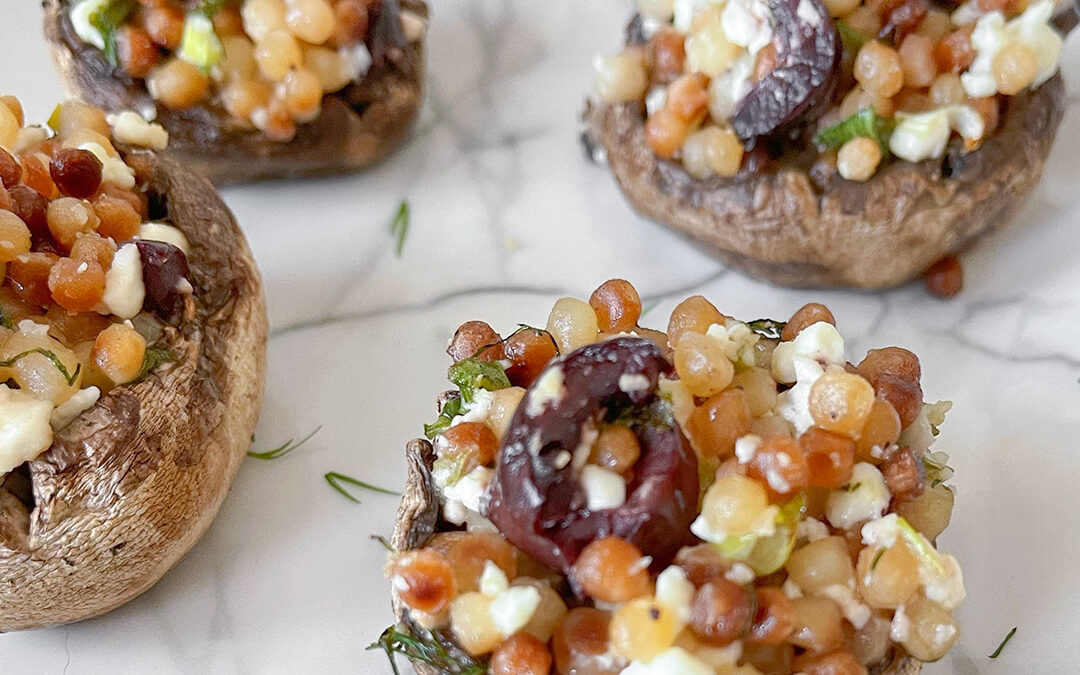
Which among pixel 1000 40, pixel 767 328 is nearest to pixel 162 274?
pixel 767 328

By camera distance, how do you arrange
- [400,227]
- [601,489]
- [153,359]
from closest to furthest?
1. [601,489]
2. [153,359]
3. [400,227]

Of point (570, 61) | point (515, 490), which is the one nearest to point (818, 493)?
point (515, 490)

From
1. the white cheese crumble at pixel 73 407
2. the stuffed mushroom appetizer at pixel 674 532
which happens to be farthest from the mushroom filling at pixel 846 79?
the white cheese crumble at pixel 73 407

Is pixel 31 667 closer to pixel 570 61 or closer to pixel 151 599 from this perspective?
pixel 151 599

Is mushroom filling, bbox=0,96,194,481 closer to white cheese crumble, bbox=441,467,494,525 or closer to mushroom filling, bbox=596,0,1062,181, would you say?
white cheese crumble, bbox=441,467,494,525

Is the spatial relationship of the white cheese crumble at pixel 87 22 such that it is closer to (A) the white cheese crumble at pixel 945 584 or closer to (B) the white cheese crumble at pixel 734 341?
(B) the white cheese crumble at pixel 734 341

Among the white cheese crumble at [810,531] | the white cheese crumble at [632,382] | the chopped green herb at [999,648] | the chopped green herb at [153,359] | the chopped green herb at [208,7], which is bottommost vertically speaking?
the chopped green herb at [999,648]

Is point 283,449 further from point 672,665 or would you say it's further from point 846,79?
point 846,79
